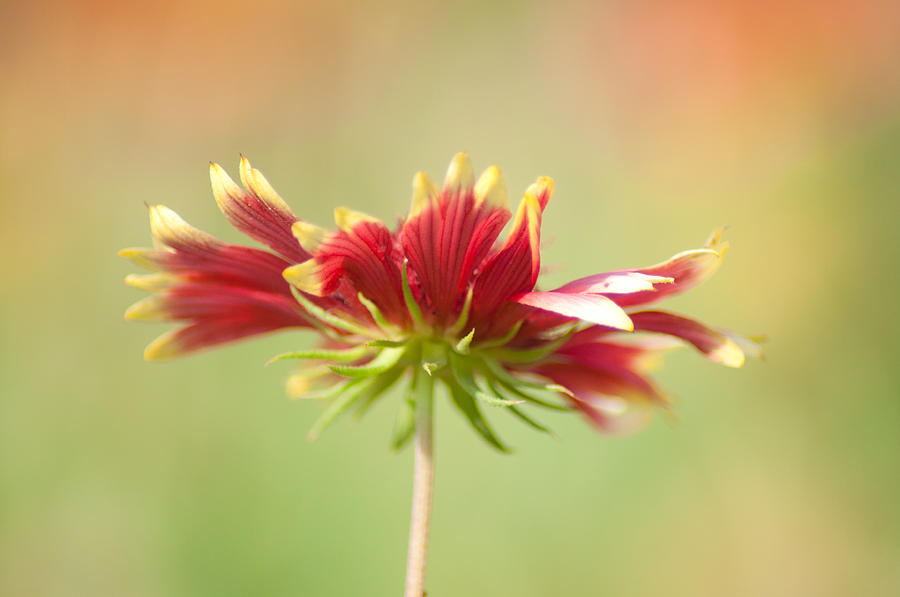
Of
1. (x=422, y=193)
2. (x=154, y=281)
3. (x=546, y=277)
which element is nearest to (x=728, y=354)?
(x=422, y=193)

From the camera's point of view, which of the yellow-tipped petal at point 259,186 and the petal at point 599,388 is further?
the petal at point 599,388

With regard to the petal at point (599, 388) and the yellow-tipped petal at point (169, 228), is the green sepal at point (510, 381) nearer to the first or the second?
the petal at point (599, 388)

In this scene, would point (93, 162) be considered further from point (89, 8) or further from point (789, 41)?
point (789, 41)

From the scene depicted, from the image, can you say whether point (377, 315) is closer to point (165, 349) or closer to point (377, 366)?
point (377, 366)

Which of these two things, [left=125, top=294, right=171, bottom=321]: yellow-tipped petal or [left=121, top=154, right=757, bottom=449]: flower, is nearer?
[left=121, top=154, right=757, bottom=449]: flower

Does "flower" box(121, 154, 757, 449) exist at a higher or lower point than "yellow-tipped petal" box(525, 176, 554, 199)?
lower

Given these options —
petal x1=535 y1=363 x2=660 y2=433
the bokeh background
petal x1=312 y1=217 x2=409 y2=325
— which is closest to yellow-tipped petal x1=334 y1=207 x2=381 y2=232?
petal x1=312 y1=217 x2=409 y2=325

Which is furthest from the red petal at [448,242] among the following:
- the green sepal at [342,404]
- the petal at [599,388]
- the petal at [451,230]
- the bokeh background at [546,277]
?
the bokeh background at [546,277]

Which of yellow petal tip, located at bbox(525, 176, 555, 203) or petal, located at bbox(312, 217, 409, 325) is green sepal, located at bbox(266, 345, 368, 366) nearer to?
petal, located at bbox(312, 217, 409, 325)

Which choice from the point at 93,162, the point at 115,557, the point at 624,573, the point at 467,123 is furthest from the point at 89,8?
the point at 624,573
